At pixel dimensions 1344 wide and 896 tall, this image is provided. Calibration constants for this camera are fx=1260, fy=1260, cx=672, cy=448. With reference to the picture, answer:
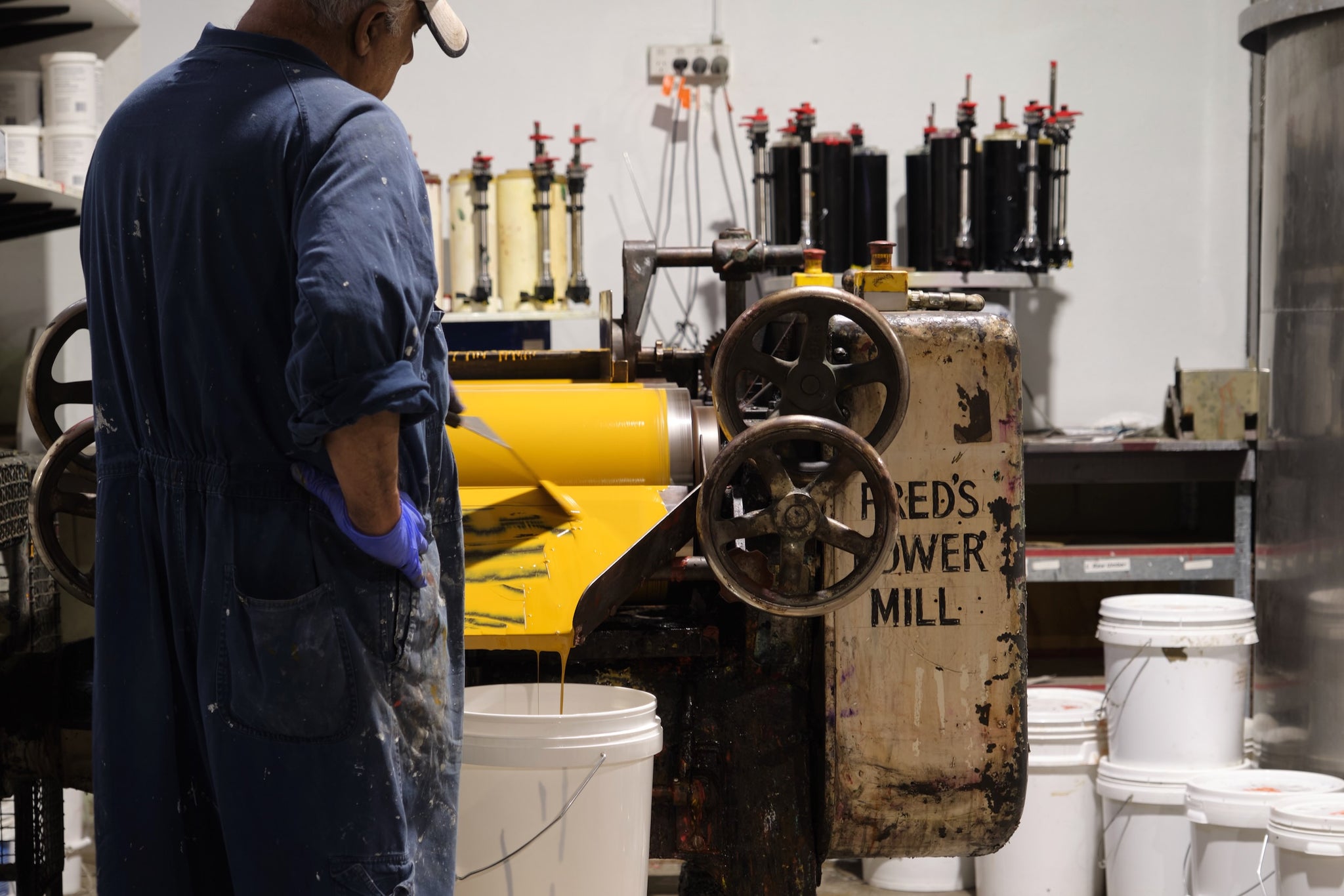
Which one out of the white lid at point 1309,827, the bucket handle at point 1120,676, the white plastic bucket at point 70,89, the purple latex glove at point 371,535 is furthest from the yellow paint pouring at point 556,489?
the white plastic bucket at point 70,89

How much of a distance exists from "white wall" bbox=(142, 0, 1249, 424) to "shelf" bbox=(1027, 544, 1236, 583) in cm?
106

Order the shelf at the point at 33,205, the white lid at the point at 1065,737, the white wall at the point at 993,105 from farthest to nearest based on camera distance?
the white wall at the point at 993,105
the white lid at the point at 1065,737
the shelf at the point at 33,205

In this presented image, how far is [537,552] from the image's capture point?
1.88 metres

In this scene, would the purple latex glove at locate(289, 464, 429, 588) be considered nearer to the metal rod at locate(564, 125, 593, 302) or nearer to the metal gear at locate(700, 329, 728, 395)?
the metal gear at locate(700, 329, 728, 395)

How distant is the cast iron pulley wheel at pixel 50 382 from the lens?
1.93m

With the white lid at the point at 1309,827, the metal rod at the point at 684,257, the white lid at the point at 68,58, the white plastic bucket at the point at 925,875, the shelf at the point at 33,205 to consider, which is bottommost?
the white plastic bucket at the point at 925,875

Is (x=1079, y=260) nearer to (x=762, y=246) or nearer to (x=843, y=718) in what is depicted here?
(x=762, y=246)

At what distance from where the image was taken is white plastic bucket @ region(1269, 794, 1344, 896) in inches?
107

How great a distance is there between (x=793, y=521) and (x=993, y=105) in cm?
375

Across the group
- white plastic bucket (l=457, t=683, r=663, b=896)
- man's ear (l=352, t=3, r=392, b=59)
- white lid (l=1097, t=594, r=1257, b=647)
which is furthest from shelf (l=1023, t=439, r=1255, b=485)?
man's ear (l=352, t=3, r=392, b=59)

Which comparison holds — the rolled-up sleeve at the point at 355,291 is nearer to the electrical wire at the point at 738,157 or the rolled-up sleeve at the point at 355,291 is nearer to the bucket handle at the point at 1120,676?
the bucket handle at the point at 1120,676

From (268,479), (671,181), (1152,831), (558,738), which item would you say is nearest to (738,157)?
(671,181)

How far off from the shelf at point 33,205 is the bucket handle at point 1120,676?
2.99 meters

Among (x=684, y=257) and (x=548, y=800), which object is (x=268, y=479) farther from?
(x=684, y=257)
